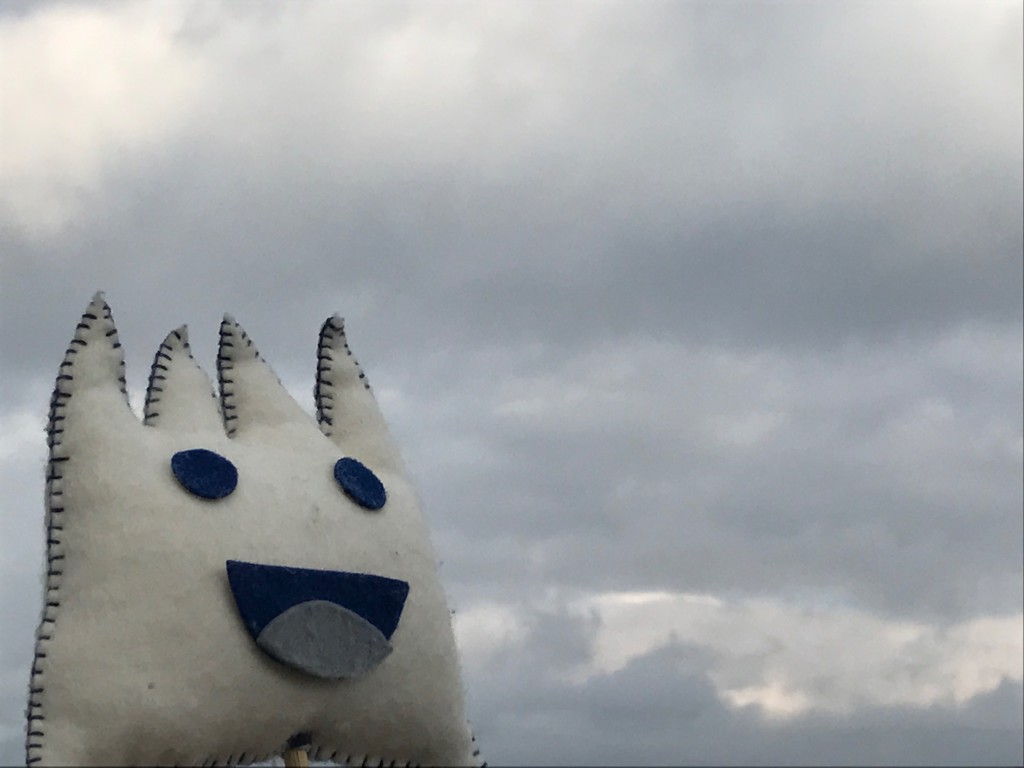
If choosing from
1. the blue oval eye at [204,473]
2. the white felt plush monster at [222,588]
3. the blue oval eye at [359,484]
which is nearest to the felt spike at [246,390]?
the white felt plush monster at [222,588]

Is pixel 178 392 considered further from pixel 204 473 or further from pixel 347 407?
pixel 347 407

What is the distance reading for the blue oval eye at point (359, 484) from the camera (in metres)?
14.2

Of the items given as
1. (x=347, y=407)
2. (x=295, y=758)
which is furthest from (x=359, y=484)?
(x=295, y=758)

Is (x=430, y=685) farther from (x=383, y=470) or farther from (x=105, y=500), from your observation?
(x=105, y=500)

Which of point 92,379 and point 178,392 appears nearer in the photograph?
point 92,379

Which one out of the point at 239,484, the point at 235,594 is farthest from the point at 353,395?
the point at 235,594

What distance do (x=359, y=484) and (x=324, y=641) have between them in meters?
1.76

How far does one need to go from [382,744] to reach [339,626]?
55.1 inches

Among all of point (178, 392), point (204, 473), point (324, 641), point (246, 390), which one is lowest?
point (324, 641)

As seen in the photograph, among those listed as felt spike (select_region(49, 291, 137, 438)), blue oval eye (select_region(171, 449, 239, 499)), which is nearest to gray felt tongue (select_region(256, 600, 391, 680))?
blue oval eye (select_region(171, 449, 239, 499))

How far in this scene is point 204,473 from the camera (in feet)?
43.2

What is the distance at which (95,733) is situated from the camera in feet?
39.5

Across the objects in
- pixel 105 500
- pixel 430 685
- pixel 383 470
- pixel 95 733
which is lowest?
pixel 95 733

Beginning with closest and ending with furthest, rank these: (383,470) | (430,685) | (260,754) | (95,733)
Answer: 1. (95,733)
2. (260,754)
3. (430,685)
4. (383,470)
